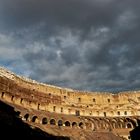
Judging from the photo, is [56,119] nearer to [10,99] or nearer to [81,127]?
[81,127]

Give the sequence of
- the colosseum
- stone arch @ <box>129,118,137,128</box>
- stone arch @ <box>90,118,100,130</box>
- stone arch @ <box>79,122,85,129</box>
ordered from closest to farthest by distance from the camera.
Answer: the colosseum < stone arch @ <box>79,122,85,129</box> < stone arch @ <box>90,118,100,130</box> < stone arch @ <box>129,118,137,128</box>

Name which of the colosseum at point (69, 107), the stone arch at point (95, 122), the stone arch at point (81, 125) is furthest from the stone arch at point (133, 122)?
the stone arch at point (81, 125)

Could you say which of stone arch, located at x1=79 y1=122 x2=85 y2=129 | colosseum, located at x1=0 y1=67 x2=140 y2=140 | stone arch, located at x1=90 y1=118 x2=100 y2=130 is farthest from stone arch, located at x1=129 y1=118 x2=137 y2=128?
stone arch, located at x1=79 y1=122 x2=85 y2=129

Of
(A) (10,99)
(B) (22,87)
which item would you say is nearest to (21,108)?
(A) (10,99)

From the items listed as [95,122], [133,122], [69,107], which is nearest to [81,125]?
[95,122]

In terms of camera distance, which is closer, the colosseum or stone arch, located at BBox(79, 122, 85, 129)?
the colosseum

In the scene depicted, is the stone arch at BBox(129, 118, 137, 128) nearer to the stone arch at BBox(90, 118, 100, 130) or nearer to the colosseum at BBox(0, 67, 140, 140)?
the colosseum at BBox(0, 67, 140, 140)

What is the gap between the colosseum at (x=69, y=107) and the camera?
5497cm

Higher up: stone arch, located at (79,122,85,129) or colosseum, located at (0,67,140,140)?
colosseum, located at (0,67,140,140)

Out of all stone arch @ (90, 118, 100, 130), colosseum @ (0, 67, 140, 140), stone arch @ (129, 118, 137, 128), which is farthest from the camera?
stone arch @ (129, 118, 137, 128)

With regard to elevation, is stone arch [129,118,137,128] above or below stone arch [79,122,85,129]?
above

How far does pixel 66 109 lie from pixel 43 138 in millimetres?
29027

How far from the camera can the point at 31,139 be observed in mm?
34125

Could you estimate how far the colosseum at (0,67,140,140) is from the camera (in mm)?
54969
